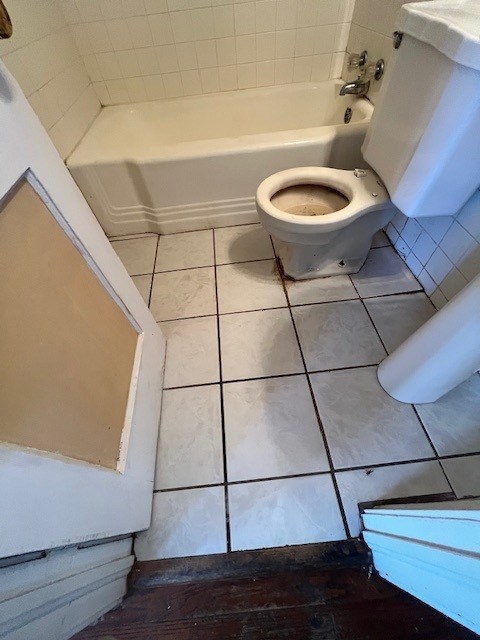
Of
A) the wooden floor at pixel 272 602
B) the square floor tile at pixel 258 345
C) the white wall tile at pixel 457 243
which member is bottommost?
the wooden floor at pixel 272 602

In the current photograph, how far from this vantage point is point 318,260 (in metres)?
1.22

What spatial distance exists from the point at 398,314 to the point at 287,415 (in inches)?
Result: 23.3

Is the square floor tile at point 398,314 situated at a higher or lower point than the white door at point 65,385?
higher

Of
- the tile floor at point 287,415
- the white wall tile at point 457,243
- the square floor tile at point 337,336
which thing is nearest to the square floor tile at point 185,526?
Result: the tile floor at point 287,415

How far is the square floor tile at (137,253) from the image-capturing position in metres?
1.41

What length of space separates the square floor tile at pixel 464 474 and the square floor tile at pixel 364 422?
0.05m

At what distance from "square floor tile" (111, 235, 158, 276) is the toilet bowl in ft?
2.07

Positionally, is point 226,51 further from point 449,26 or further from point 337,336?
point 337,336

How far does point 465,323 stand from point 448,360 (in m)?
0.13

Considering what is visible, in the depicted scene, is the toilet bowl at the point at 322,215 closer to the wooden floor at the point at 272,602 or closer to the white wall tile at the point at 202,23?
the wooden floor at the point at 272,602

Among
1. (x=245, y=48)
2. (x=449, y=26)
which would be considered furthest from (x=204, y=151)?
(x=449, y=26)

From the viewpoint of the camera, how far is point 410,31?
2.53 feet

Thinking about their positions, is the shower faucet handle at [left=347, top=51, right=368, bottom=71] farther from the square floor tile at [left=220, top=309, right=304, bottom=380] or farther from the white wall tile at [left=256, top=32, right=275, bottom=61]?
the square floor tile at [left=220, top=309, right=304, bottom=380]

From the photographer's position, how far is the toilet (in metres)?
0.68
